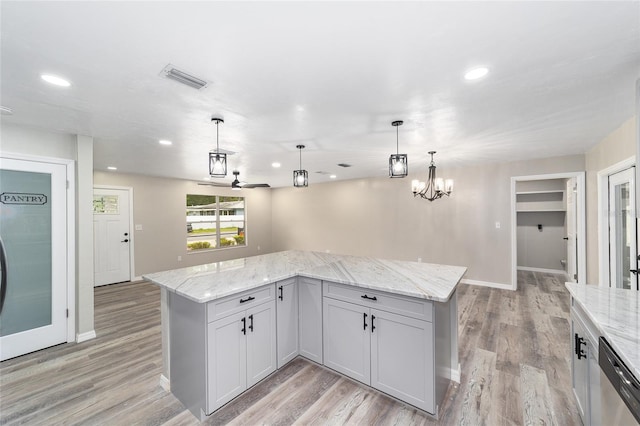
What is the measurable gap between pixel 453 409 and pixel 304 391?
1145 mm

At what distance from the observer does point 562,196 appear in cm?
631

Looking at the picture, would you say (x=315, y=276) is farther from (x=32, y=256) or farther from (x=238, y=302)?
(x=32, y=256)

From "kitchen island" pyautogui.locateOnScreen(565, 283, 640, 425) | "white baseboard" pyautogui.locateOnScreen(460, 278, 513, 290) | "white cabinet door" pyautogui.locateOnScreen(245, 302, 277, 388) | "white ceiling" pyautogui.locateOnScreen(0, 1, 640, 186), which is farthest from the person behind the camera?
"white baseboard" pyautogui.locateOnScreen(460, 278, 513, 290)

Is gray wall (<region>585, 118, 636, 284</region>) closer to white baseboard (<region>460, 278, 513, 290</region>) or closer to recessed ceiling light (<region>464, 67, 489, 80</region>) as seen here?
white baseboard (<region>460, 278, 513, 290</region>)

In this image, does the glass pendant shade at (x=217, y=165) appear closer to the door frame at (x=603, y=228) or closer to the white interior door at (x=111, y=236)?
the white interior door at (x=111, y=236)

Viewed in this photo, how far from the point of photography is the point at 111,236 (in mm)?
5742

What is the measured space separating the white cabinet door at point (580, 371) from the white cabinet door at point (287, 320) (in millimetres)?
2082

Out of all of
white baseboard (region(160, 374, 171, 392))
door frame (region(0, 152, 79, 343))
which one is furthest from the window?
white baseboard (region(160, 374, 171, 392))

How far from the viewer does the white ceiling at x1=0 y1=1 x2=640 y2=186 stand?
1.31 metres

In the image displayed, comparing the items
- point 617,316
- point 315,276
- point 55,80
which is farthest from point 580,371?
point 55,80

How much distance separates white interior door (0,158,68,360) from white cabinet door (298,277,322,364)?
2.84m

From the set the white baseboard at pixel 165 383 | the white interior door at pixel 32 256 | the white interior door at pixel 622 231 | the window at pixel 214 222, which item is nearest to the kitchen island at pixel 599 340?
the white interior door at pixel 622 231

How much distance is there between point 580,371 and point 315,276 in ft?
6.34

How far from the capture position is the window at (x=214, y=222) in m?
7.31
